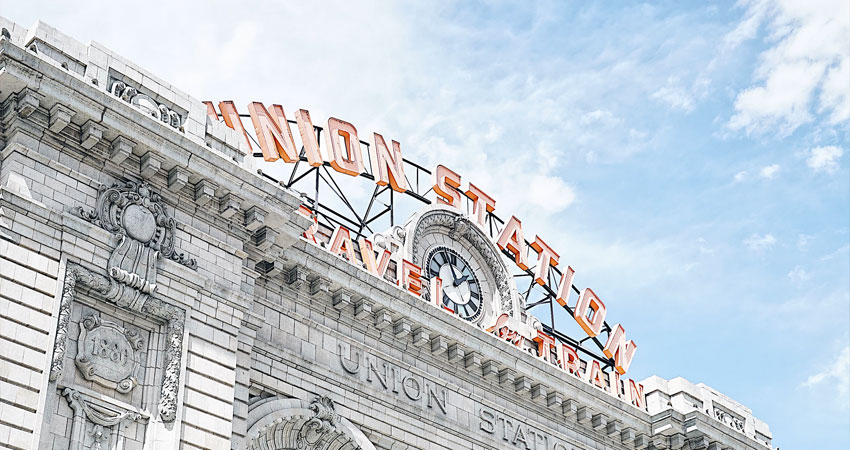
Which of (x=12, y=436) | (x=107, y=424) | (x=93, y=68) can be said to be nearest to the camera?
(x=12, y=436)

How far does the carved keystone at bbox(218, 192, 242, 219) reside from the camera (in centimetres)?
2922

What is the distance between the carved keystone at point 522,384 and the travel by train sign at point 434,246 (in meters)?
1.30

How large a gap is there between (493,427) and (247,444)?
9.54m

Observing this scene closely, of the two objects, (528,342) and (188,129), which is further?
(528,342)

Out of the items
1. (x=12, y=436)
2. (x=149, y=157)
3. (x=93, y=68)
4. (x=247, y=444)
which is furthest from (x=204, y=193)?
(x=12, y=436)

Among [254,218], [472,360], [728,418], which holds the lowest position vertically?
[472,360]

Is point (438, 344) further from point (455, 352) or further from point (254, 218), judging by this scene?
point (254, 218)

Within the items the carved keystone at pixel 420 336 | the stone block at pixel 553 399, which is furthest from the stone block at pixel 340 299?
the stone block at pixel 553 399

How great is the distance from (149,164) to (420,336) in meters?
9.95

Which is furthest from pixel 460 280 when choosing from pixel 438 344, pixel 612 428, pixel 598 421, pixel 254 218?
pixel 254 218

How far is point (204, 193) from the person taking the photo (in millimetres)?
28656

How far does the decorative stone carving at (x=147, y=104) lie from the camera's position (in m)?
27.9

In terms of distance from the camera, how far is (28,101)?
84.6ft

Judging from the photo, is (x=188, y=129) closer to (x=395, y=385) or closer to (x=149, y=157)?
(x=149, y=157)
